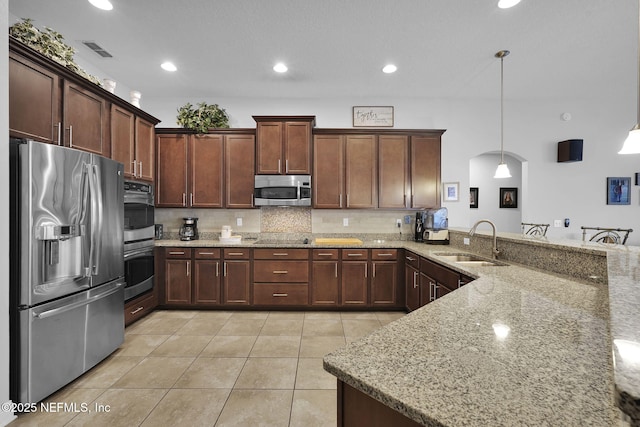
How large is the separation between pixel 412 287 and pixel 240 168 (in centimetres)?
275

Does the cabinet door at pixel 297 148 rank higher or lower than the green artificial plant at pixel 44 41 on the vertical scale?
lower

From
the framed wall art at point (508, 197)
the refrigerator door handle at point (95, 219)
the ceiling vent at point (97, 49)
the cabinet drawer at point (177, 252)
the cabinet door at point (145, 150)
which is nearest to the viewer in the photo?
the refrigerator door handle at point (95, 219)

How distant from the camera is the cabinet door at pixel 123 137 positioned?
2.95 meters

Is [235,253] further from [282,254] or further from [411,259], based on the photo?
[411,259]

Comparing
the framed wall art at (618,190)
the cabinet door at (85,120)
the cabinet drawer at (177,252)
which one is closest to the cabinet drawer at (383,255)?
the cabinet drawer at (177,252)

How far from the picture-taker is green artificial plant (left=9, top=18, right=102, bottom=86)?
6.87 feet

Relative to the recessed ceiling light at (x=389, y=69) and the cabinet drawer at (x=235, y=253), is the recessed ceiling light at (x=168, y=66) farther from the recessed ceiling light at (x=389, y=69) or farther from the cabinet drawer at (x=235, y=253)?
the recessed ceiling light at (x=389, y=69)

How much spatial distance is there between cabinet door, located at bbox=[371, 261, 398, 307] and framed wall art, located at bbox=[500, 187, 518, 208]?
4490 millimetres

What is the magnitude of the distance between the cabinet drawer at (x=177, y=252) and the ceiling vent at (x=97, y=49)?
230 centimetres

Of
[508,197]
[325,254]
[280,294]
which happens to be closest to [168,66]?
[325,254]

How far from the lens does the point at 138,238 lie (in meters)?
3.20

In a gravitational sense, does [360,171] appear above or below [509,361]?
above

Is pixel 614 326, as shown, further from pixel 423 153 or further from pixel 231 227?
pixel 231 227
